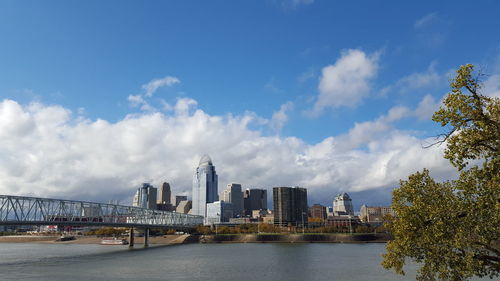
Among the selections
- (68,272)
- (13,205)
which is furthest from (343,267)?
(13,205)

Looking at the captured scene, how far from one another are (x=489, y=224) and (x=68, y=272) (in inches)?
3252

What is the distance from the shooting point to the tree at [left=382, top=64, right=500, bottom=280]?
62.7ft

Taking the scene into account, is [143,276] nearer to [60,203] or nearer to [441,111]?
[441,111]

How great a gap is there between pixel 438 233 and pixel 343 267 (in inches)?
2471

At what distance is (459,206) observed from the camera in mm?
21141

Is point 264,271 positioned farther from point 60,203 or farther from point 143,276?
point 60,203

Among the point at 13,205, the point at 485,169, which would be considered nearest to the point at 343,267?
the point at 485,169

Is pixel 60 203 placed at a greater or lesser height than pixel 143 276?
greater

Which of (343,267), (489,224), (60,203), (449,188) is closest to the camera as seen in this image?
(489,224)

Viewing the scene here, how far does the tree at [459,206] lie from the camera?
62.7 ft

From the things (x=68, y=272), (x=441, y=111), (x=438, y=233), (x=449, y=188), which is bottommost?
(x=68, y=272)

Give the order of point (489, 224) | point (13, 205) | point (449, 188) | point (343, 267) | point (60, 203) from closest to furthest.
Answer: point (489, 224) < point (449, 188) < point (343, 267) < point (13, 205) < point (60, 203)

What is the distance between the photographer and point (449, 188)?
2241 cm

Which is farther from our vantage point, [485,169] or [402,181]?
[402,181]
